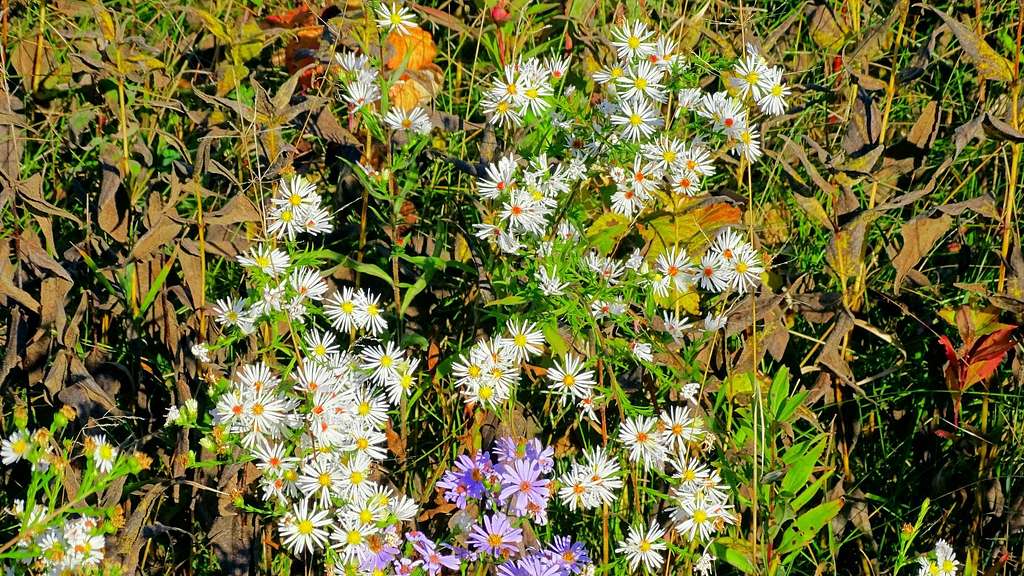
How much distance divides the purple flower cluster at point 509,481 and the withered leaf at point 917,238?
2.75 feet

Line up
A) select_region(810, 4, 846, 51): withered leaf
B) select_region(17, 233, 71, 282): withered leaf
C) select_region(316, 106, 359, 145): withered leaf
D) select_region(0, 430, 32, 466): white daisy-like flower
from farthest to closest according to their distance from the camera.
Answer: select_region(810, 4, 846, 51): withered leaf, select_region(316, 106, 359, 145): withered leaf, select_region(17, 233, 71, 282): withered leaf, select_region(0, 430, 32, 466): white daisy-like flower

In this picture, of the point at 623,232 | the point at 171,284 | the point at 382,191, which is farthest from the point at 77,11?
the point at 623,232

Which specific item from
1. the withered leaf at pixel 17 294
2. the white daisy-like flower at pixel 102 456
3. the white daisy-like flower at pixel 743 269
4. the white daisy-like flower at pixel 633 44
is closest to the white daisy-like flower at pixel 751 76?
the white daisy-like flower at pixel 633 44

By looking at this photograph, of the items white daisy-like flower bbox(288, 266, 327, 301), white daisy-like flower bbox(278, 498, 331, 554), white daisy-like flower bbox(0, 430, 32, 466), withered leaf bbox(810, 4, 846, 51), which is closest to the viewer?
white daisy-like flower bbox(0, 430, 32, 466)

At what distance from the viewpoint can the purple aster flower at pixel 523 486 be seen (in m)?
1.52

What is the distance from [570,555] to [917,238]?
3.04 ft

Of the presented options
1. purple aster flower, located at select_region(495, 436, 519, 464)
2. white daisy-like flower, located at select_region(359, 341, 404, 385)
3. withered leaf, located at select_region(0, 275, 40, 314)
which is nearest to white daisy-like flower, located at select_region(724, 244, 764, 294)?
purple aster flower, located at select_region(495, 436, 519, 464)

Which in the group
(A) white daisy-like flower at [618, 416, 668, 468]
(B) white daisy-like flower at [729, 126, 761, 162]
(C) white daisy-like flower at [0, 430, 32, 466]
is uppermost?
(B) white daisy-like flower at [729, 126, 761, 162]

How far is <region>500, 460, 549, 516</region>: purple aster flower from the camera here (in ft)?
4.97

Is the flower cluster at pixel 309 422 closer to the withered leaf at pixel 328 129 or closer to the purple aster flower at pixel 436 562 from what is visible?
the purple aster flower at pixel 436 562

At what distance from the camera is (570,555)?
5.15ft

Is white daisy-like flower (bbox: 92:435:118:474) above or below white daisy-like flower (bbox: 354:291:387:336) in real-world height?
below

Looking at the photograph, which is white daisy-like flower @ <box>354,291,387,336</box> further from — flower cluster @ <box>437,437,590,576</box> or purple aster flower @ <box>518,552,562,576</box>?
purple aster flower @ <box>518,552,562,576</box>

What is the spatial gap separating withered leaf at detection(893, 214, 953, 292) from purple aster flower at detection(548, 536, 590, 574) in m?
0.83
